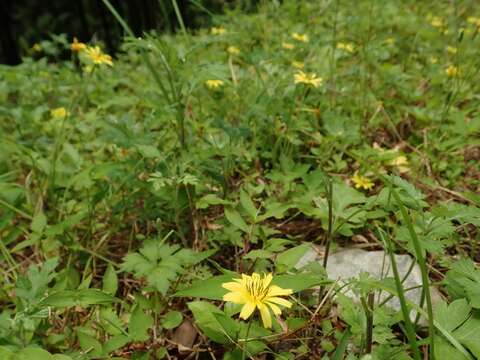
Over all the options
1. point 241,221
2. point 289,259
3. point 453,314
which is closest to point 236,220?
point 241,221

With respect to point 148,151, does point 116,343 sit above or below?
below

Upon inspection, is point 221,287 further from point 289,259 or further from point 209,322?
point 289,259

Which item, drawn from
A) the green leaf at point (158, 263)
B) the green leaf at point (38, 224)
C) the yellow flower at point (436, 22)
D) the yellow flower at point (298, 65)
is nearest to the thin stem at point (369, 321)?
the green leaf at point (158, 263)

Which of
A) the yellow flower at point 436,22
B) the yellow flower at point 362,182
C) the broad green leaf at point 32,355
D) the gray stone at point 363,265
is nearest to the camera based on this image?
the broad green leaf at point 32,355

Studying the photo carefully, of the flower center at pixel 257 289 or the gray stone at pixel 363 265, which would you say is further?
the gray stone at pixel 363 265

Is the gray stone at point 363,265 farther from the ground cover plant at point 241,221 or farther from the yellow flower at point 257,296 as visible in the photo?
the yellow flower at point 257,296

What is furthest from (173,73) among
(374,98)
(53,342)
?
(374,98)
